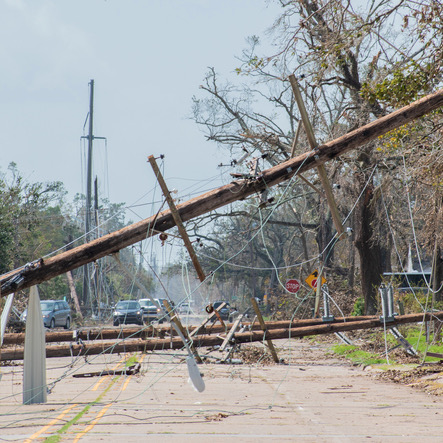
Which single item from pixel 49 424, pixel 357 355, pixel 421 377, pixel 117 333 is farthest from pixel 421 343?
pixel 49 424

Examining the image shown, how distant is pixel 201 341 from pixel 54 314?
66.6ft

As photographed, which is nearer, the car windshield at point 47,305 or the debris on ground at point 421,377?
the debris on ground at point 421,377

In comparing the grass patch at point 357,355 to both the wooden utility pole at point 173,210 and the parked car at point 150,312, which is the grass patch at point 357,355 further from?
the wooden utility pole at point 173,210

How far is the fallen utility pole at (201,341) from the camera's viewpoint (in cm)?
1466

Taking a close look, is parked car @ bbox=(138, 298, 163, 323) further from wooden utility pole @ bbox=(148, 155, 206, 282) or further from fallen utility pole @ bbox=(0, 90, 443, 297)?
fallen utility pole @ bbox=(0, 90, 443, 297)

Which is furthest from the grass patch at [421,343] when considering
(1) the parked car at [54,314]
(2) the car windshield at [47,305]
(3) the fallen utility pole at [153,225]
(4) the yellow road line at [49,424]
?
(2) the car windshield at [47,305]

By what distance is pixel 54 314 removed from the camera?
34688 millimetres

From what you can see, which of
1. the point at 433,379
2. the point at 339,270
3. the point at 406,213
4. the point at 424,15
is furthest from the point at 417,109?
the point at 339,270

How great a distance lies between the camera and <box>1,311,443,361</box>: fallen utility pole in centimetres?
1466

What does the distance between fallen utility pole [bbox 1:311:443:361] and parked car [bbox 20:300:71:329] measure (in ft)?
60.1

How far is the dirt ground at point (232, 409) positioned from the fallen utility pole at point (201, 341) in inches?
29.7

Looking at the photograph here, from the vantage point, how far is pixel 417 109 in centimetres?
1045

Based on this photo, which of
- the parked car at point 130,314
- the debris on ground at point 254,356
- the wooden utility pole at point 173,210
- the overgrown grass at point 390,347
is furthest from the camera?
the parked car at point 130,314

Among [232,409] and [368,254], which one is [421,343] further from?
[232,409]
